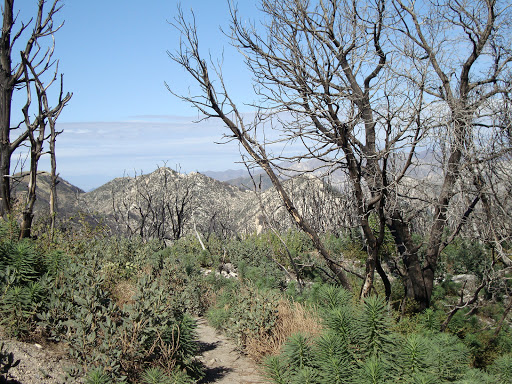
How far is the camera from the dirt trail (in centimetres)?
510

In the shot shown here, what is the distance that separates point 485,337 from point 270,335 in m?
3.94

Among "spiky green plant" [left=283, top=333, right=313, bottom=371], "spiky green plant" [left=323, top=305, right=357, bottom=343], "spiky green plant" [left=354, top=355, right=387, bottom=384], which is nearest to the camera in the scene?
"spiky green plant" [left=354, top=355, right=387, bottom=384]

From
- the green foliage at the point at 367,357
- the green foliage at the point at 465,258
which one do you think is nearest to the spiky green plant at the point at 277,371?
the green foliage at the point at 367,357

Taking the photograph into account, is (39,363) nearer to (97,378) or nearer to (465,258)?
(97,378)

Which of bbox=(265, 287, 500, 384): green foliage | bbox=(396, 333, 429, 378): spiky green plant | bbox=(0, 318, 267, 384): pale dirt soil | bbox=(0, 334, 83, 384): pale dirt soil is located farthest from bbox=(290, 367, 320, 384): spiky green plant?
bbox=(0, 334, 83, 384): pale dirt soil

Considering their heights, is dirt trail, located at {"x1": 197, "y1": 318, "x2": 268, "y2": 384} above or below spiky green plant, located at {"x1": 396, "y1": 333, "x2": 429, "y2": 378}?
below

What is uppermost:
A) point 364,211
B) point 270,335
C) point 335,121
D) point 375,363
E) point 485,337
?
point 335,121

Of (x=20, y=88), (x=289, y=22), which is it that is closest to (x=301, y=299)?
(x=289, y=22)

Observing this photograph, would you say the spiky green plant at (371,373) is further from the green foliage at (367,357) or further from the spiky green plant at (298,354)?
the spiky green plant at (298,354)

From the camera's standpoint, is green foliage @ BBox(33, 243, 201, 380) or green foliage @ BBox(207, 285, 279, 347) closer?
green foliage @ BBox(33, 243, 201, 380)

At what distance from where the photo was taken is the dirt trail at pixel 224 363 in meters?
5.10

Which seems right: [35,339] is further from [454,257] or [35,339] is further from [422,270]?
[454,257]

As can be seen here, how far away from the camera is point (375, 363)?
326cm

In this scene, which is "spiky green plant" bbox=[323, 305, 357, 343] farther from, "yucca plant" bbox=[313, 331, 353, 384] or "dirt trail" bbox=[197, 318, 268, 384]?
"dirt trail" bbox=[197, 318, 268, 384]
